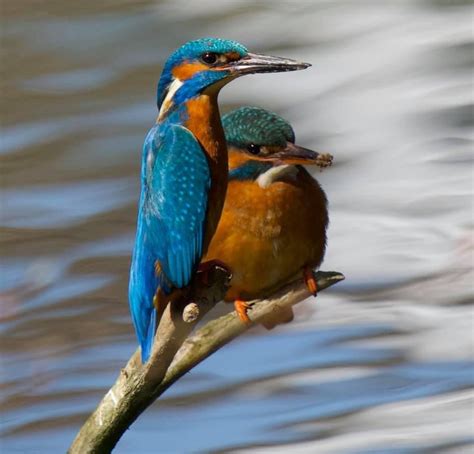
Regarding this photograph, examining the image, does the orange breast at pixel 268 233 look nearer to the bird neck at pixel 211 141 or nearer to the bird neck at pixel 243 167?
the bird neck at pixel 243 167

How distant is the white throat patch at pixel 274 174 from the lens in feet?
4.19

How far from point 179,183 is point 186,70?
95 mm

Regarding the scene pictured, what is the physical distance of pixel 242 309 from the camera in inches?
47.3

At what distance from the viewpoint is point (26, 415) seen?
2.65 m

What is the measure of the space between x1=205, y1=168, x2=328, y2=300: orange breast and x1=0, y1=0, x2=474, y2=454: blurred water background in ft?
3.78

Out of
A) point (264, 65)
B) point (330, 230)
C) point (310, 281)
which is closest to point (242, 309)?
point (310, 281)

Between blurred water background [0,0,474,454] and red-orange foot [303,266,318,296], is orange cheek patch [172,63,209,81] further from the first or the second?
blurred water background [0,0,474,454]

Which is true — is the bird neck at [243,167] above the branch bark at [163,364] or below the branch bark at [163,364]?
above

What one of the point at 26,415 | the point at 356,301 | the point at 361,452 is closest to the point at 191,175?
the point at 361,452

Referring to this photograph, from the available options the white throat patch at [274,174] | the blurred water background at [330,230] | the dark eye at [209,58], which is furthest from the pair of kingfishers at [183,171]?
the blurred water background at [330,230]

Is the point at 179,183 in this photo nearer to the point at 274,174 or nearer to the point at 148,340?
the point at 148,340

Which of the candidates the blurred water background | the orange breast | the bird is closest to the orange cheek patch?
the bird

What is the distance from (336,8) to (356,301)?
1429 millimetres

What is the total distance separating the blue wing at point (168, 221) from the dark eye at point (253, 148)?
5.2 inches
